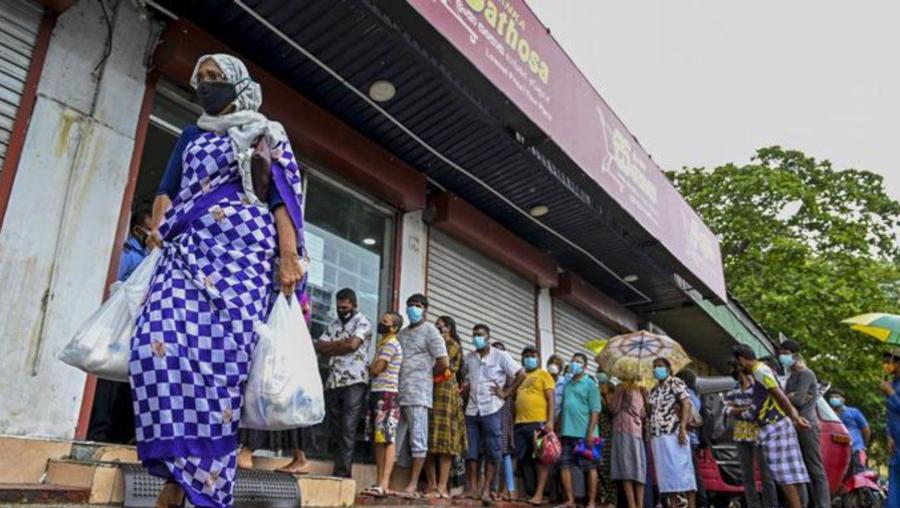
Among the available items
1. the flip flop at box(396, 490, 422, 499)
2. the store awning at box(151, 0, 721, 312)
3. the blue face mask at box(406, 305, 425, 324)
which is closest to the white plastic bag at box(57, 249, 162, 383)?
the store awning at box(151, 0, 721, 312)

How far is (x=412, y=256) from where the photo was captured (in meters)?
7.63

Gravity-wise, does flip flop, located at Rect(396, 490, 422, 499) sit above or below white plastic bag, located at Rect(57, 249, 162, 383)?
below

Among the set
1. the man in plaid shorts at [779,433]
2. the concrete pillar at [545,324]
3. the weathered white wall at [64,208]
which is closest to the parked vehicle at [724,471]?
the man in plaid shorts at [779,433]

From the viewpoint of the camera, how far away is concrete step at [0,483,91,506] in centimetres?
326

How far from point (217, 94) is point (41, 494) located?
2300mm

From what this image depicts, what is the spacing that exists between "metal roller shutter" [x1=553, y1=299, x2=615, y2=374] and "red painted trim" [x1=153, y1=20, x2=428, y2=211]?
12.9 feet

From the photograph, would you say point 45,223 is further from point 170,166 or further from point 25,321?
point 170,166

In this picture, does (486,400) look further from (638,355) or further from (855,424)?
(855,424)

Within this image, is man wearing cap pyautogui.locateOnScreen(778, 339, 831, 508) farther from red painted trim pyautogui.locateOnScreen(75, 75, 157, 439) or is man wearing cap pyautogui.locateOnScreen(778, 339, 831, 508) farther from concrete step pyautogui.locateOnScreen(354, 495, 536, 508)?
red painted trim pyautogui.locateOnScreen(75, 75, 157, 439)

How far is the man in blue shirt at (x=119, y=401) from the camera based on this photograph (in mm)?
4738

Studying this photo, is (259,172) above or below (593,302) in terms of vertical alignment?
below

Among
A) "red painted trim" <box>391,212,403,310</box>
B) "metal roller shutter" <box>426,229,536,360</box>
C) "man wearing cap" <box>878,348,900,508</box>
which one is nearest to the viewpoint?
"man wearing cap" <box>878,348,900,508</box>

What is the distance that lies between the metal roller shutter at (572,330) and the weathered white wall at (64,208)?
7.08m

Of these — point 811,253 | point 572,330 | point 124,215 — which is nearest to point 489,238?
point 572,330
